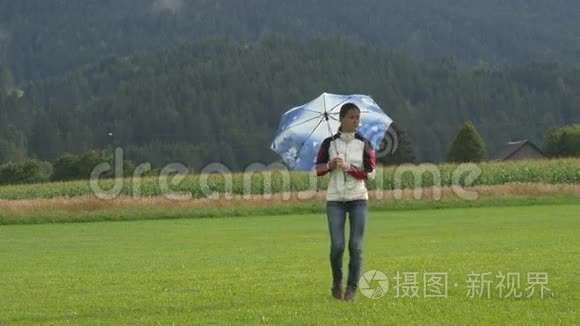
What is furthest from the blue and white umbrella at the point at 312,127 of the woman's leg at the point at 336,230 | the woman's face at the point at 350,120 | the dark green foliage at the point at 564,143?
the dark green foliage at the point at 564,143

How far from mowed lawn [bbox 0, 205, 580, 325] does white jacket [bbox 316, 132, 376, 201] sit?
1.31 m

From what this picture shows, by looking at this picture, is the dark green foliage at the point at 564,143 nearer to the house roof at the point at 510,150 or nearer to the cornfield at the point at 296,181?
the house roof at the point at 510,150

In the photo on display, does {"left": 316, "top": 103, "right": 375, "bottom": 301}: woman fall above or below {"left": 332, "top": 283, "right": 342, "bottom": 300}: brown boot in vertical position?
above

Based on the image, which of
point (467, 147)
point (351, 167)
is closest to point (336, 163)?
point (351, 167)

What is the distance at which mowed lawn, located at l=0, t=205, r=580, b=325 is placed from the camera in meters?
11.7

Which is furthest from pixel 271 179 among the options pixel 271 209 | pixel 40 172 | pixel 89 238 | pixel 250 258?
pixel 40 172

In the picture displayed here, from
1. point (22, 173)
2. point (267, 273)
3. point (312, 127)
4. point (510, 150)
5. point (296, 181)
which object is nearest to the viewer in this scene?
point (267, 273)

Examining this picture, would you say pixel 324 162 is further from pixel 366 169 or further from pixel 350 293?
pixel 350 293

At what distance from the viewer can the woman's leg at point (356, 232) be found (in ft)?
41.8

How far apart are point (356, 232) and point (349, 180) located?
2.10 ft

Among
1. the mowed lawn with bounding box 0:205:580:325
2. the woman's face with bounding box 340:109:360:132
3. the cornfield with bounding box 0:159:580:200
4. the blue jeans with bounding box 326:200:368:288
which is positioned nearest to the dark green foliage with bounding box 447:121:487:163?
the cornfield with bounding box 0:159:580:200

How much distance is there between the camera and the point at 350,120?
1271 centimetres

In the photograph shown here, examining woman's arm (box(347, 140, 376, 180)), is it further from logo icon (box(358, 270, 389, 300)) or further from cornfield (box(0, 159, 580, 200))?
cornfield (box(0, 159, 580, 200))

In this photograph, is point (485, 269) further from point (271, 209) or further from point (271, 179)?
point (271, 179)
